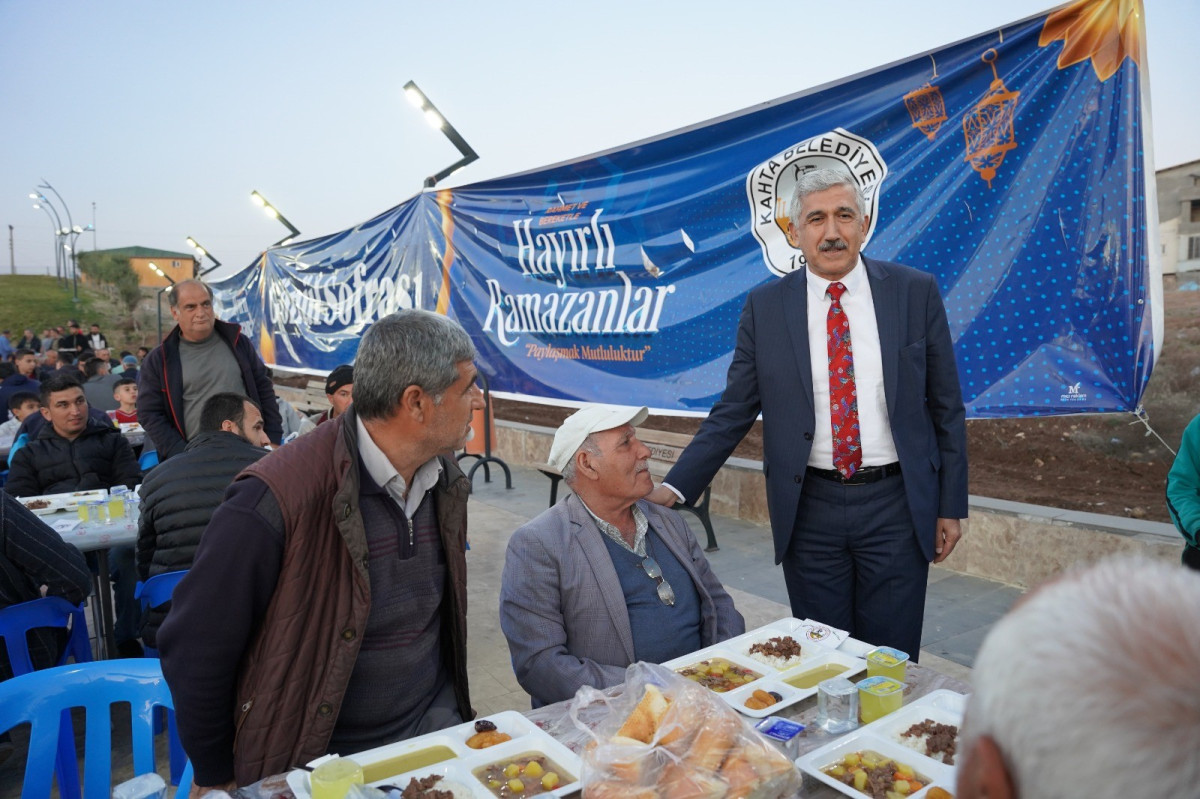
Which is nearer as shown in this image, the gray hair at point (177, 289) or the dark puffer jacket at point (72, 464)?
the gray hair at point (177, 289)

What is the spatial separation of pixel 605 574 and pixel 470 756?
2.57 feet

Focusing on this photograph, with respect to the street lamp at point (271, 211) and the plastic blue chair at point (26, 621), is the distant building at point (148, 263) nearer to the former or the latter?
the street lamp at point (271, 211)

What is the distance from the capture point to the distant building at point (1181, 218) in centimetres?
1029

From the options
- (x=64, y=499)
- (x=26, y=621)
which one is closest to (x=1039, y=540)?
(x=26, y=621)

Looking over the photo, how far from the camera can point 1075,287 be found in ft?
11.1

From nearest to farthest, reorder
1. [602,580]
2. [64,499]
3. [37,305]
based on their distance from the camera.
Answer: [602,580] < [64,499] < [37,305]

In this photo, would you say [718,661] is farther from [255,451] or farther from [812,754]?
[255,451]

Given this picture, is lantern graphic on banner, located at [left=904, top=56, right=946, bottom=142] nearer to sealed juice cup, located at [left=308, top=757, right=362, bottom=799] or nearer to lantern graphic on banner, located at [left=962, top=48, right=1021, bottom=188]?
lantern graphic on banner, located at [left=962, top=48, right=1021, bottom=188]

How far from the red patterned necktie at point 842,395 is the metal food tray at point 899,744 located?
932 millimetres

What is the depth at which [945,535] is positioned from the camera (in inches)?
103

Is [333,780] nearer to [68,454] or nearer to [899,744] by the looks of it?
[899,744]

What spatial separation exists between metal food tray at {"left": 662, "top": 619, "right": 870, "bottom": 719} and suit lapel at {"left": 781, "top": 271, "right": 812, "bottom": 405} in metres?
0.80

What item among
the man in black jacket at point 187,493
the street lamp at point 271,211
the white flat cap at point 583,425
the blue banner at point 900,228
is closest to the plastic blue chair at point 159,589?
the man in black jacket at point 187,493

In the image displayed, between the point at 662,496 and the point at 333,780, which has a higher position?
the point at 662,496
